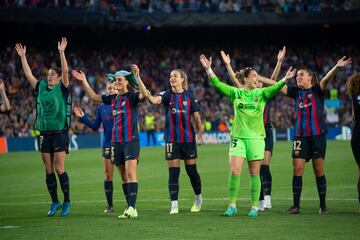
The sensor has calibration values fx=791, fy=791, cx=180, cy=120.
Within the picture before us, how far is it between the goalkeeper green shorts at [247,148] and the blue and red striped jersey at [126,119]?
1.60m

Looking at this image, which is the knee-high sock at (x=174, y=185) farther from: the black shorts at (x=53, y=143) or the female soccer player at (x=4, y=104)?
the female soccer player at (x=4, y=104)

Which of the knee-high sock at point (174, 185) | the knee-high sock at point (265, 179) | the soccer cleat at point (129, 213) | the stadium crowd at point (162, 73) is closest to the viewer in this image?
the soccer cleat at point (129, 213)

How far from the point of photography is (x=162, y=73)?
47562mm

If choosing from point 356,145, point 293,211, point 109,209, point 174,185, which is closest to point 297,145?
point 356,145

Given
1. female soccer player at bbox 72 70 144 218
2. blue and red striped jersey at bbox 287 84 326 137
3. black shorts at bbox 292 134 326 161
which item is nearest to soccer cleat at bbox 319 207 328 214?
black shorts at bbox 292 134 326 161

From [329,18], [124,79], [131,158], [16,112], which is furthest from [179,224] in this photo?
[329,18]

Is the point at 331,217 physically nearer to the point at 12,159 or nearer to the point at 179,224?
the point at 179,224

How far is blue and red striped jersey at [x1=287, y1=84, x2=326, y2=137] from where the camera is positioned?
41.4 ft

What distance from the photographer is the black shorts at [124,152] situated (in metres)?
12.6

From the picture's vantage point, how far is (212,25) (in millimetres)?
48344

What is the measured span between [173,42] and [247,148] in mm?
39809

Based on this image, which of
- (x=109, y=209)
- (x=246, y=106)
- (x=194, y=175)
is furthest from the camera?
(x=109, y=209)

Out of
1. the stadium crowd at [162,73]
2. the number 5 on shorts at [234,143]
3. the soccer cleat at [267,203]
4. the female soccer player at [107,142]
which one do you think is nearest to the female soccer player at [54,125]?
the female soccer player at [107,142]

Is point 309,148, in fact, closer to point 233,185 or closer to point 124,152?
point 233,185
